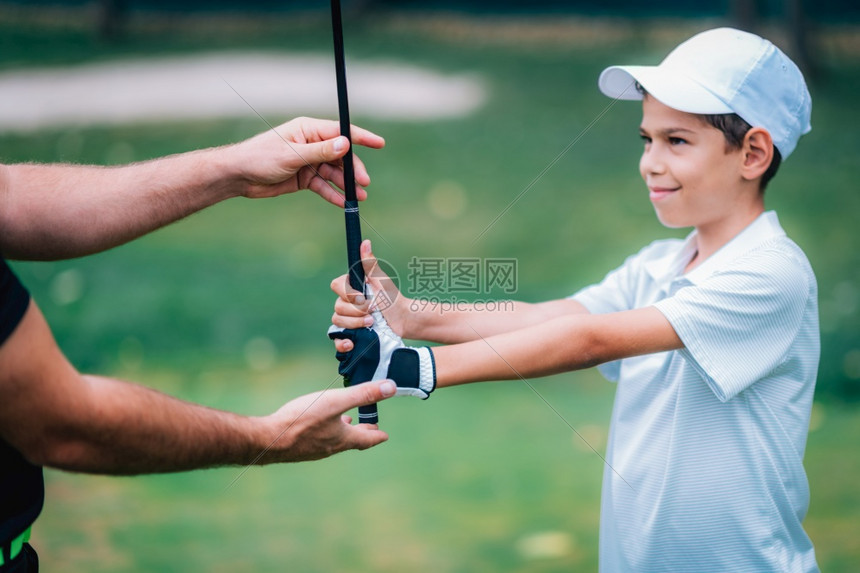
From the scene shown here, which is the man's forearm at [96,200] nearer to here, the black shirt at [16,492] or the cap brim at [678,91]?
the black shirt at [16,492]

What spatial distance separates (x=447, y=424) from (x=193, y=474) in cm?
97

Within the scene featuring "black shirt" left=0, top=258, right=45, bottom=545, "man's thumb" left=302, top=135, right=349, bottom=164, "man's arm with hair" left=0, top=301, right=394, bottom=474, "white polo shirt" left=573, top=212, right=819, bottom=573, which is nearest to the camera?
"man's arm with hair" left=0, top=301, right=394, bottom=474

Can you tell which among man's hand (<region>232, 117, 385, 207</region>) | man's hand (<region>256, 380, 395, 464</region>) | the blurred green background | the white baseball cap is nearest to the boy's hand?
man's hand (<region>256, 380, 395, 464</region>)

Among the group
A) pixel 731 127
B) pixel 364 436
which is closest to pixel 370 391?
pixel 364 436

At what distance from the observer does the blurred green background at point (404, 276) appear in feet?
10.3

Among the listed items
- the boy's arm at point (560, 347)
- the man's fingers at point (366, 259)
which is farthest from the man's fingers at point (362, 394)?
the man's fingers at point (366, 259)

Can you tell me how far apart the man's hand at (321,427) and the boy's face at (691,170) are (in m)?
0.69

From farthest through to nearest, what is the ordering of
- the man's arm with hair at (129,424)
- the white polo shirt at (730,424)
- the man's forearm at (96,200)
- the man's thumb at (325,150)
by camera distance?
the man's forearm at (96,200)
the man's thumb at (325,150)
the white polo shirt at (730,424)
the man's arm with hair at (129,424)

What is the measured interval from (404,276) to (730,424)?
263cm

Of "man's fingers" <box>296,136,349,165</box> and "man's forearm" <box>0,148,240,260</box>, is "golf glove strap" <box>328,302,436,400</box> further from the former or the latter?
"man's forearm" <box>0,148,240,260</box>

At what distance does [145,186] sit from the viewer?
2.15 meters

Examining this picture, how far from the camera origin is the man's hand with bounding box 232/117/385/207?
2.06 meters

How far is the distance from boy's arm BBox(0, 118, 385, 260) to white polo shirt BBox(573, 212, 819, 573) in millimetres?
785

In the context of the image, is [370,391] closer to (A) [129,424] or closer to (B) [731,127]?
(A) [129,424]
